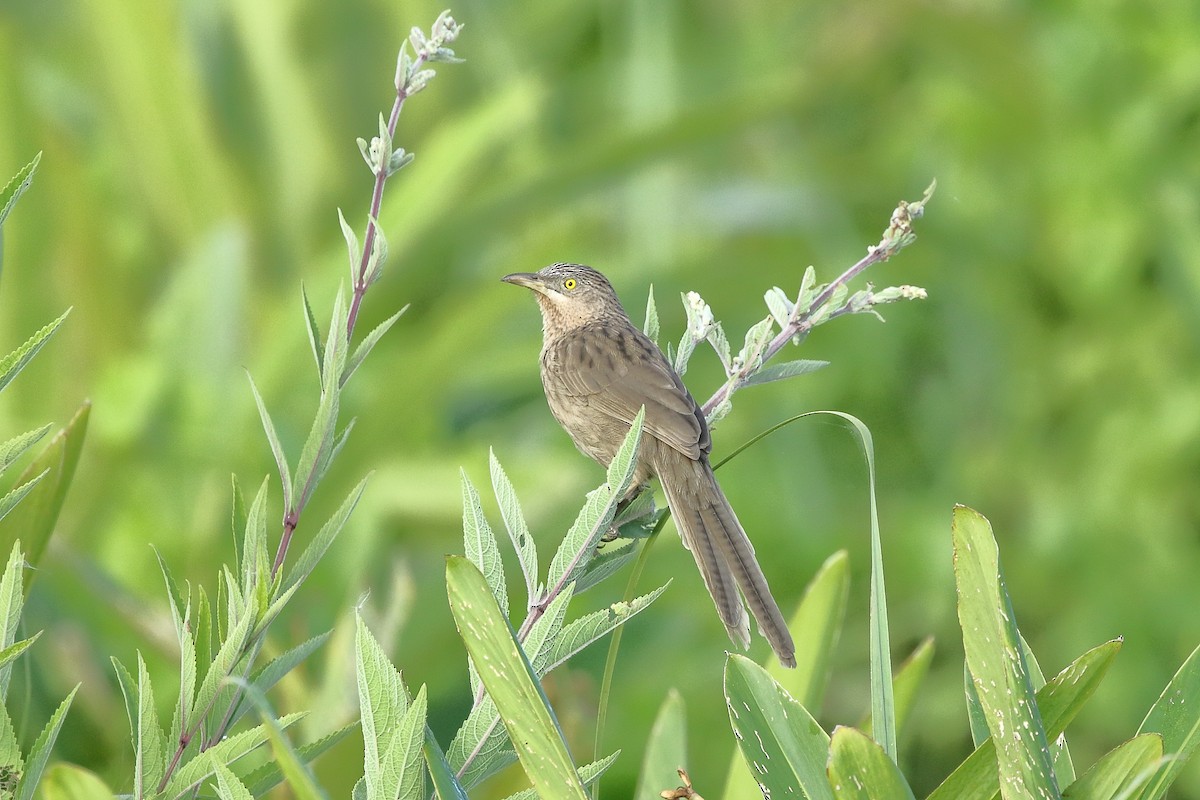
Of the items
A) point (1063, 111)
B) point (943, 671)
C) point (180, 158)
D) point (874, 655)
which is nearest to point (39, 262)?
point (180, 158)

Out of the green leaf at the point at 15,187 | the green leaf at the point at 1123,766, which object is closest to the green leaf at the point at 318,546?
the green leaf at the point at 15,187

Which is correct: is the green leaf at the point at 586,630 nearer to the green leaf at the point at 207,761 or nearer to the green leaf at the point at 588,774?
the green leaf at the point at 588,774

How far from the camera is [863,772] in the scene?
1.32 m

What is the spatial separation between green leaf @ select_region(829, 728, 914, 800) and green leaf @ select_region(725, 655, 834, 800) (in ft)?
0.36

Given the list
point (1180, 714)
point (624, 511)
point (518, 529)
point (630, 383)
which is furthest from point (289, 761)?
point (630, 383)

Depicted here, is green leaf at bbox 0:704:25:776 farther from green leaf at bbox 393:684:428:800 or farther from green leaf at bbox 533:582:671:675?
green leaf at bbox 533:582:671:675

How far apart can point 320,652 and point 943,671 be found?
3613 mm

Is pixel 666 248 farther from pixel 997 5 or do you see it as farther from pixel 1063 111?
pixel 997 5

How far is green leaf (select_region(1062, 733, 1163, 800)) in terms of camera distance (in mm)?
1381

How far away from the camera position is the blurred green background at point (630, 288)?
4.48 metres

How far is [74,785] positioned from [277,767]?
0.26m

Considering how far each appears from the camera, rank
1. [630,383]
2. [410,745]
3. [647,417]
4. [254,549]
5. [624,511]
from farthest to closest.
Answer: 1. [630,383]
2. [647,417]
3. [624,511]
4. [254,549]
5. [410,745]

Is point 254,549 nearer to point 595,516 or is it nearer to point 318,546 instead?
point 318,546

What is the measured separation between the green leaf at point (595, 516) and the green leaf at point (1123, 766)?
0.51 m
